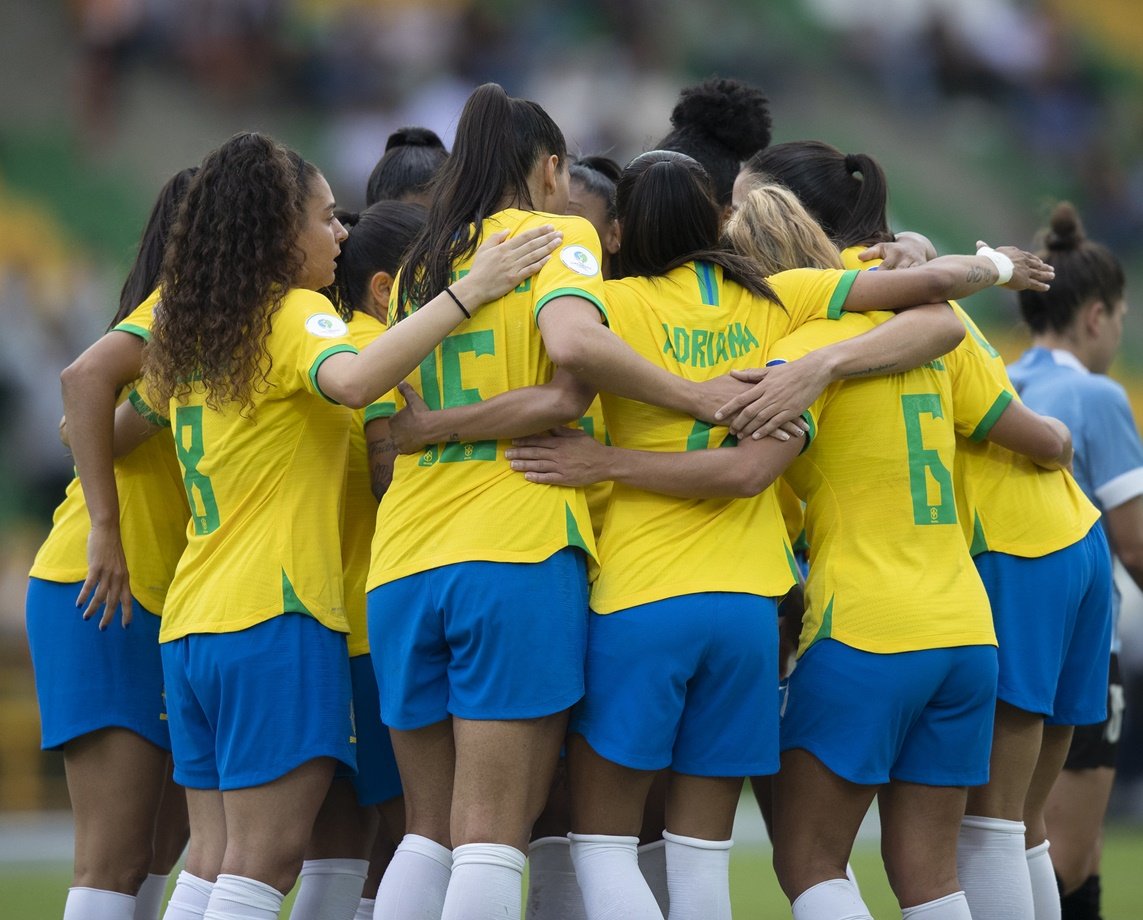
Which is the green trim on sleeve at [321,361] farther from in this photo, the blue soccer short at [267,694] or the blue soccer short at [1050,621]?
the blue soccer short at [1050,621]

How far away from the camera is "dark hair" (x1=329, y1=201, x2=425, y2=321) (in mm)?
3883

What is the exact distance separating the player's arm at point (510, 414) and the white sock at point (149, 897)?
160 cm

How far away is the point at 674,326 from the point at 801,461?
486 millimetres

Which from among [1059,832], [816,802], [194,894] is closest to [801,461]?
[816,802]

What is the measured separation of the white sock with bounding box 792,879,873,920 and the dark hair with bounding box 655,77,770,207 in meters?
2.17

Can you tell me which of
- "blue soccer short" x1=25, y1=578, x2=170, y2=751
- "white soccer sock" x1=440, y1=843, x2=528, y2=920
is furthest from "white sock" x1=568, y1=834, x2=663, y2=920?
"blue soccer short" x1=25, y1=578, x2=170, y2=751

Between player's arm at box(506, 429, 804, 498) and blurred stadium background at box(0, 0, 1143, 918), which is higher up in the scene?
blurred stadium background at box(0, 0, 1143, 918)

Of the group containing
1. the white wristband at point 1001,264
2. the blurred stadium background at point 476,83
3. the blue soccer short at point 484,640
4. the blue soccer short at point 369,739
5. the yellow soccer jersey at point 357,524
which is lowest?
the blue soccer short at point 369,739

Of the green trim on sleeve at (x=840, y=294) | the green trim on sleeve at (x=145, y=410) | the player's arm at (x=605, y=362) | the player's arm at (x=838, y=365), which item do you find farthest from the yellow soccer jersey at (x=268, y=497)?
the green trim on sleeve at (x=840, y=294)

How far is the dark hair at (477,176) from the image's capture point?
3260 mm

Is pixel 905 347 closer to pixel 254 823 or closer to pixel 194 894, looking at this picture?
pixel 254 823

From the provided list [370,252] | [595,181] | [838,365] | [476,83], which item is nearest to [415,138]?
[595,181]

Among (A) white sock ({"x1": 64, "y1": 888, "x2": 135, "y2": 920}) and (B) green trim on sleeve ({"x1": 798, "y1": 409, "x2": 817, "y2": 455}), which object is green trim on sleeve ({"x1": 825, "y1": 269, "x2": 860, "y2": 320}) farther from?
(A) white sock ({"x1": 64, "y1": 888, "x2": 135, "y2": 920})

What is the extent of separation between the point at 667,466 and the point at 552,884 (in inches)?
48.1
